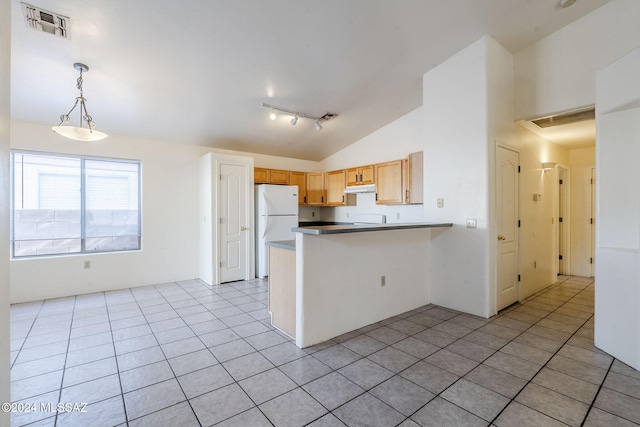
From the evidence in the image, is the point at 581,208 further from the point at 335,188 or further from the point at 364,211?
the point at 335,188

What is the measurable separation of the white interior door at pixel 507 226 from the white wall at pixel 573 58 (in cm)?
72

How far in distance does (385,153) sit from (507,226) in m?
2.48

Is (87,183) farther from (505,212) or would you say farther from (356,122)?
(505,212)

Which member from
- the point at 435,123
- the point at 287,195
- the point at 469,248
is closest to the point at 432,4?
the point at 435,123

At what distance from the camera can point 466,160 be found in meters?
3.46

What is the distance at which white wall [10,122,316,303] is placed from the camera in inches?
157

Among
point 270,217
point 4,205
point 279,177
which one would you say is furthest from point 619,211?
point 279,177

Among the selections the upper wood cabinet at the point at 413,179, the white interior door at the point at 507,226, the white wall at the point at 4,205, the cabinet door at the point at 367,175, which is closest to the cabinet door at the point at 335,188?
the cabinet door at the point at 367,175

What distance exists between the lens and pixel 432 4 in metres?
2.76

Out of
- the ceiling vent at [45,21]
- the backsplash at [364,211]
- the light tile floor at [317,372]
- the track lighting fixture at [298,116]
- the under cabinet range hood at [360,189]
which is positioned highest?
the ceiling vent at [45,21]

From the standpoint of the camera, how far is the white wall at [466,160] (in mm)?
3307

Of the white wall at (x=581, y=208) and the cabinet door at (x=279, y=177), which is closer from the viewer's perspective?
the white wall at (x=581, y=208)

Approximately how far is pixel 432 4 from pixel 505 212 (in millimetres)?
2491

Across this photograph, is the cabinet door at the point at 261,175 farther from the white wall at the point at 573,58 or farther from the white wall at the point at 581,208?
the white wall at the point at 581,208
